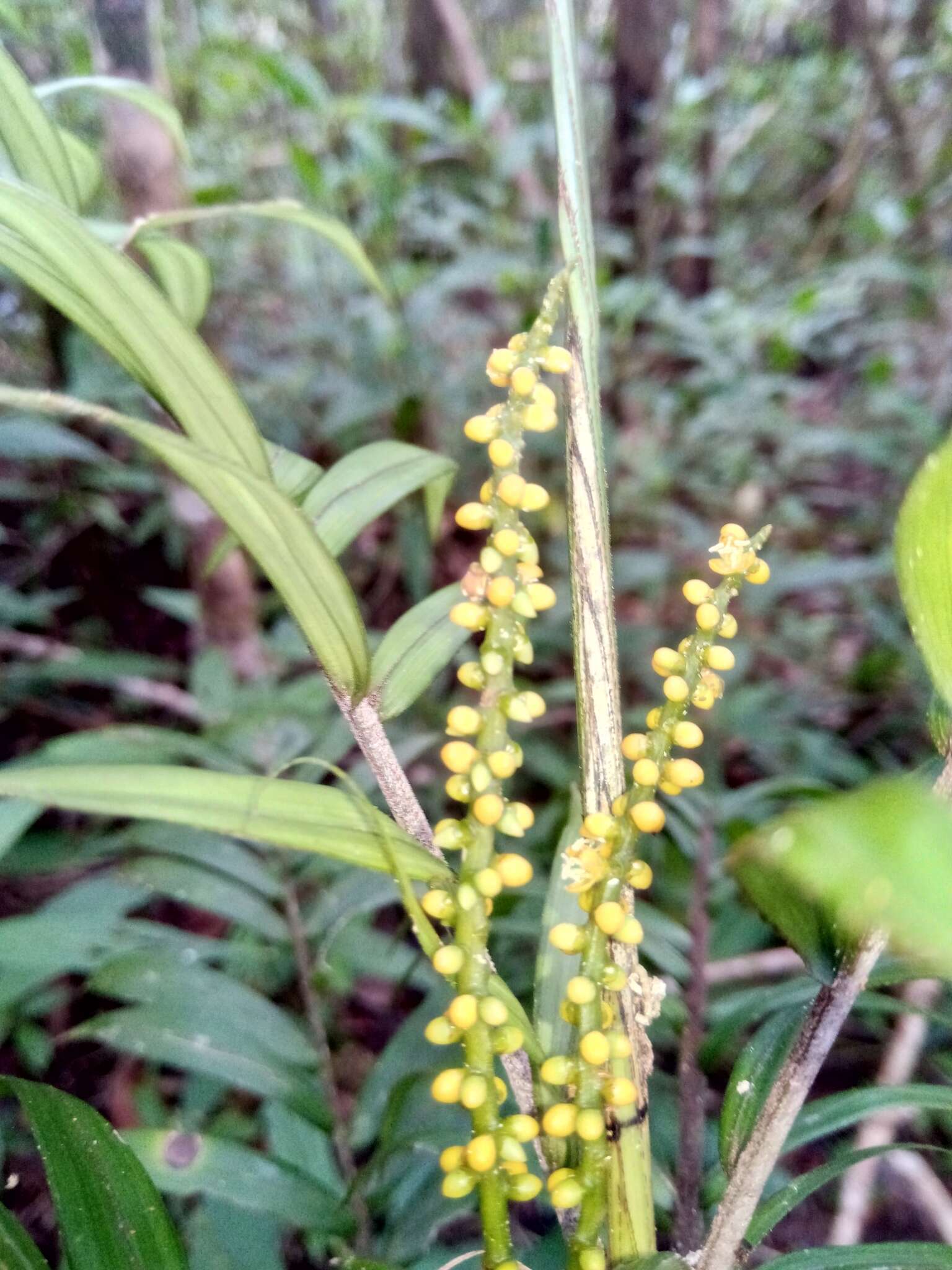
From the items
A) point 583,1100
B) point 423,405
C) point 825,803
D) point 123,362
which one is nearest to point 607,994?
point 583,1100

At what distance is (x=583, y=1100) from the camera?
0.33m

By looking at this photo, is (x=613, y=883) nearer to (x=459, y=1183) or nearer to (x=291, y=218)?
(x=459, y=1183)

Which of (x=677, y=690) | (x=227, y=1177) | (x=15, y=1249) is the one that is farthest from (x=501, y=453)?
(x=227, y=1177)

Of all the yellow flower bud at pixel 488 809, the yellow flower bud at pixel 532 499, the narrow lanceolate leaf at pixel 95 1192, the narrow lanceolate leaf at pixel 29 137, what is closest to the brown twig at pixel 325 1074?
the narrow lanceolate leaf at pixel 95 1192

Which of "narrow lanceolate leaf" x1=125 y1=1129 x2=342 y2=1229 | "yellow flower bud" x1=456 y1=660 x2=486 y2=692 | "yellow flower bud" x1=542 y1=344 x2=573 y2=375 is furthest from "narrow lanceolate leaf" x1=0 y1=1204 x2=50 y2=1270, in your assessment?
"yellow flower bud" x1=542 y1=344 x2=573 y2=375

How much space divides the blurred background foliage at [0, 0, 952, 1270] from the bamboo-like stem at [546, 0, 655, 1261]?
0.21 m

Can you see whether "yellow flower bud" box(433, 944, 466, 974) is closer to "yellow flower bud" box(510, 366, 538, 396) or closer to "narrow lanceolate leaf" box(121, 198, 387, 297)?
"yellow flower bud" box(510, 366, 538, 396)

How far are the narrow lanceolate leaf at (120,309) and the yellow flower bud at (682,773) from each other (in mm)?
195

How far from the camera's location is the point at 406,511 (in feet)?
5.12

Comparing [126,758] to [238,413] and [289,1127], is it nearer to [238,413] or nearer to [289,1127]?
[289,1127]

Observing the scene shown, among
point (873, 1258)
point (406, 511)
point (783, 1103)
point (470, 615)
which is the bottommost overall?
point (873, 1258)

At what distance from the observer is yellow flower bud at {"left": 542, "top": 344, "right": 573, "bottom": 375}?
0.31 metres

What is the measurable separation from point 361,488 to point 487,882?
0.21 metres

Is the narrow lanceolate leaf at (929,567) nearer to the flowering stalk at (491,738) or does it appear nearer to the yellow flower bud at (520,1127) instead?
the flowering stalk at (491,738)
